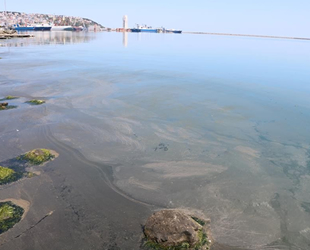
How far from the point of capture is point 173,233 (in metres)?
4.90

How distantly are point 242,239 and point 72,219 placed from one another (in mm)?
3440

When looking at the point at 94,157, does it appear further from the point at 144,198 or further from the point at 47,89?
the point at 47,89

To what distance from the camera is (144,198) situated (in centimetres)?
640

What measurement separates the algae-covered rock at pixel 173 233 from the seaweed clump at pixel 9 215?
2.63 metres

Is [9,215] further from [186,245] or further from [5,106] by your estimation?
[5,106]

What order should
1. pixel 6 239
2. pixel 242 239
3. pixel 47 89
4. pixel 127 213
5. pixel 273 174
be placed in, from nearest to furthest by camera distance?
pixel 6 239, pixel 242 239, pixel 127 213, pixel 273 174, pixel 47 89

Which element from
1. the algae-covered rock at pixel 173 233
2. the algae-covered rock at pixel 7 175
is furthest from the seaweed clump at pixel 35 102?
the algae-covered rock at pixel 173 233

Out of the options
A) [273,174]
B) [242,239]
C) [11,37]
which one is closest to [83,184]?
[242,239]

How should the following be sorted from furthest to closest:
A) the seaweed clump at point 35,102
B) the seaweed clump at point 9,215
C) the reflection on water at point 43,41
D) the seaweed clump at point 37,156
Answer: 1. the reflection on water at point 43,41
2. the seaweed clump at point 35,102
3. the seaweed clump at point 37,156
4. the seaweed clump at point 9,215

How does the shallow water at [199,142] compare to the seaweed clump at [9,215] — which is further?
the shallow water at [199,142]

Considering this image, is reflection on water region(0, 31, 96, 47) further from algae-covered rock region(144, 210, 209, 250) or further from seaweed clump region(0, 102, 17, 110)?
algae-covered rock region(144, 210, 209, 250)

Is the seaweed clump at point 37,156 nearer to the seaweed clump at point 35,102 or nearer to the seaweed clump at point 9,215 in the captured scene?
the seaweed clump at point 9,215

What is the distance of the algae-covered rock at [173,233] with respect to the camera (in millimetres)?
4871

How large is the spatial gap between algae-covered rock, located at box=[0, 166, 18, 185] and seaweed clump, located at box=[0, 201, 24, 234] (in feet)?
3.18
